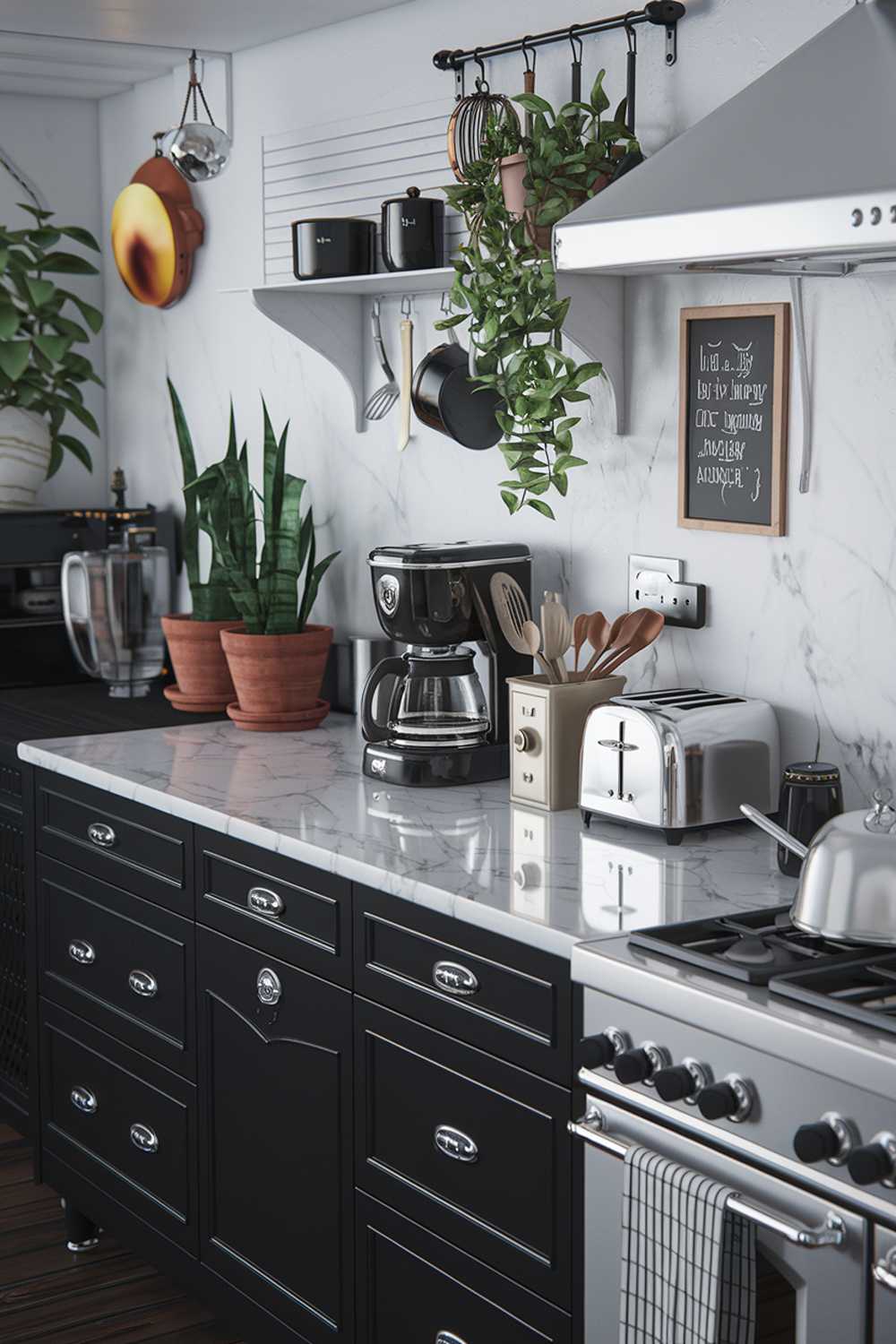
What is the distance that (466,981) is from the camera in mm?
2197

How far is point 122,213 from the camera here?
4.09 m

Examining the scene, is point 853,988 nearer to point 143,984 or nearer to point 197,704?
point 143,984

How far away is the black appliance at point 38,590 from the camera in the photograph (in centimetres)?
390

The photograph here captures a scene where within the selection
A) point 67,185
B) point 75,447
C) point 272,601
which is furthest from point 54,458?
point 272,601

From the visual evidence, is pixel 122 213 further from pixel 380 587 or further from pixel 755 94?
pixel 755 94

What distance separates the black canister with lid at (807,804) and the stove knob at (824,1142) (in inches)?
24.2

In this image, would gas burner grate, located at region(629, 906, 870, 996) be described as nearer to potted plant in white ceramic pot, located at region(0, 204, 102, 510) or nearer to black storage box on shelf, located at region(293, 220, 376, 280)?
black storage box on shelf, located at region(293, 220, 376, 280)

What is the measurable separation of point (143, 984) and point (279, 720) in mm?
606

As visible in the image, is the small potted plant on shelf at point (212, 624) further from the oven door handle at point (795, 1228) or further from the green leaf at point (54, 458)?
the oven door handle at point (795, 1228)

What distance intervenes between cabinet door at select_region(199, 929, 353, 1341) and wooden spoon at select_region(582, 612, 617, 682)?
2.16 ft

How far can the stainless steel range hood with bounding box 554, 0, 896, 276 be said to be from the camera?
5.71 feet

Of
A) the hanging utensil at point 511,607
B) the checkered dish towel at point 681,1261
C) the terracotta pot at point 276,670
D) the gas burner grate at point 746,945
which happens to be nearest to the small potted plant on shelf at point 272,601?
the terracotta pot at point 276,670

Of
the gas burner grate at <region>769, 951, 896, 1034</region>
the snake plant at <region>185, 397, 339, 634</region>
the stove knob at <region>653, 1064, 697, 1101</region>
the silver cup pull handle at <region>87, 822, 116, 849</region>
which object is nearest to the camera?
the gas burner grate at <region>769, 951, 896, 1034</region>

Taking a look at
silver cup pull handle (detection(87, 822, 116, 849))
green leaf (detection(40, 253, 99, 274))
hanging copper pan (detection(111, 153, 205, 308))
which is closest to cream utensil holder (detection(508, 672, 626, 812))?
silver cup pull handle (detection(87, 822, 116, 849))
